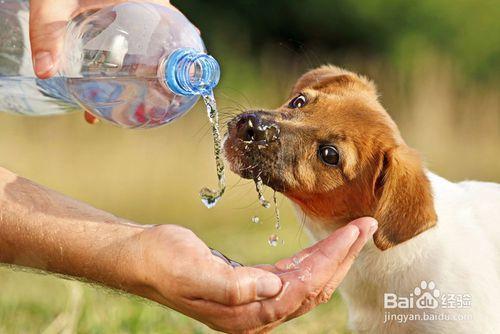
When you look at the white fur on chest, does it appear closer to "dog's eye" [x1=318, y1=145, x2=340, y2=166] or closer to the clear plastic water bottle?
"dog's eye" [x1=318, y1=145, x2=340, y2=166]

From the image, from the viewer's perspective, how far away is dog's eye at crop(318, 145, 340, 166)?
14.0 ft

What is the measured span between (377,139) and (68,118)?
6263mm

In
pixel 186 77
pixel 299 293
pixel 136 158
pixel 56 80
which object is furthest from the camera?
pixel 136 158

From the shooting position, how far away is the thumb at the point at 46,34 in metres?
3.60

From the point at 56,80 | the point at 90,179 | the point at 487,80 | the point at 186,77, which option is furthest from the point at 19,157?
the point at 487,80

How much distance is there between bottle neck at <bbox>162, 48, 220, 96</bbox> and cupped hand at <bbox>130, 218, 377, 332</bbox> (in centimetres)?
56

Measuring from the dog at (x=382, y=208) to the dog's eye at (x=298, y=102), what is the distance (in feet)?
0.24

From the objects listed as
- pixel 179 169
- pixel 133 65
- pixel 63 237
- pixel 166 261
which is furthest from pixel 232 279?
pixel 179 169

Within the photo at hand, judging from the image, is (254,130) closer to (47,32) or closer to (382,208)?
(382,208)

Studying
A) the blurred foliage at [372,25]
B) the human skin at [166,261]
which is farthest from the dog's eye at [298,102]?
the blurred foliage at [372,25]

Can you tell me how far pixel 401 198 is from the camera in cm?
415

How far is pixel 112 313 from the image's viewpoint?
5.11m

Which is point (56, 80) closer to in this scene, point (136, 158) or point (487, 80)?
point (136, 158)

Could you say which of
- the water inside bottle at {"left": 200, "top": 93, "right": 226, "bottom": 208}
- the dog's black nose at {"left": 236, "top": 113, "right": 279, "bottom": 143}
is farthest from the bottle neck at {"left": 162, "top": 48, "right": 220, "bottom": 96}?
the dog's black nose at {"left": 236, "top": 113, "right": 279, "bottom": 143}
